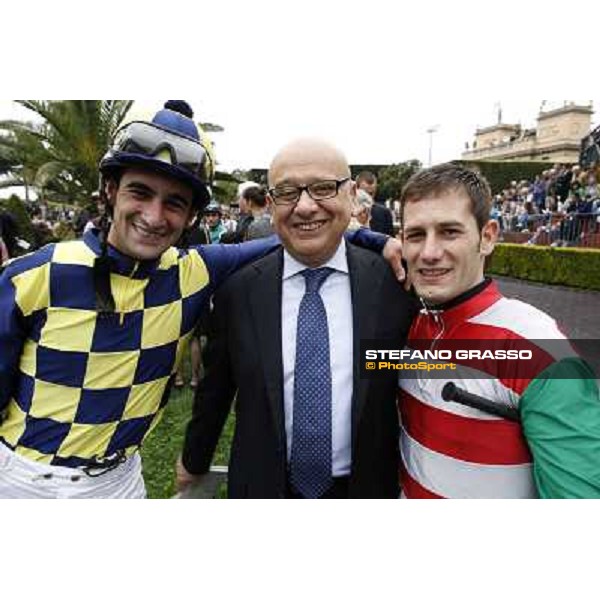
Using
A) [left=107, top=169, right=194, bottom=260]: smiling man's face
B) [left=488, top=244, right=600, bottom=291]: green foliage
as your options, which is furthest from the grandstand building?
[left=107, top=169, right=194, bottom=260]: smiling man's face

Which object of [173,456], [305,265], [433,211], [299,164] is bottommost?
[173,456]

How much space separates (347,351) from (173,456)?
2.20 m

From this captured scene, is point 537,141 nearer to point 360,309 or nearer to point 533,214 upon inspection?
point 533,214

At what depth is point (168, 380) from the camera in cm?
150

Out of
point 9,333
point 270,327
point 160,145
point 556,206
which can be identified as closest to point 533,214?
point 556,206

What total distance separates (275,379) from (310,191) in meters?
0.50

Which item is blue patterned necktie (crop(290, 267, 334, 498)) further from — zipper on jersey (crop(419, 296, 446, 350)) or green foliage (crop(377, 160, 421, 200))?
green foliage (crop(377, 160, 421, 200))

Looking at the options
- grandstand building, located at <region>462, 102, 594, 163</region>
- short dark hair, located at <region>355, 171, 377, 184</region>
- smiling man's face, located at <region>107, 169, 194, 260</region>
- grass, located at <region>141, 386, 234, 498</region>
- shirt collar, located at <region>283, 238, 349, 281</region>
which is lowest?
grass, located at <region>141, 386, 234, 498</region>

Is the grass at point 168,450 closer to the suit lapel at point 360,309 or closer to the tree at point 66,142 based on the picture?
the suit lapel at point 360,309

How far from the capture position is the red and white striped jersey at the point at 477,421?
1.10 meters

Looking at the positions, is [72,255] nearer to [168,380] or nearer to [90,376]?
[90,376]

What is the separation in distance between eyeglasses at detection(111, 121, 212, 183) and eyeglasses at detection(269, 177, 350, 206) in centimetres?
21

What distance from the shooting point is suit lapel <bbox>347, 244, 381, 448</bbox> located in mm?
1324

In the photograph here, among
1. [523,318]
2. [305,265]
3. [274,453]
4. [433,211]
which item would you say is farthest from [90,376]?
[523,318]
